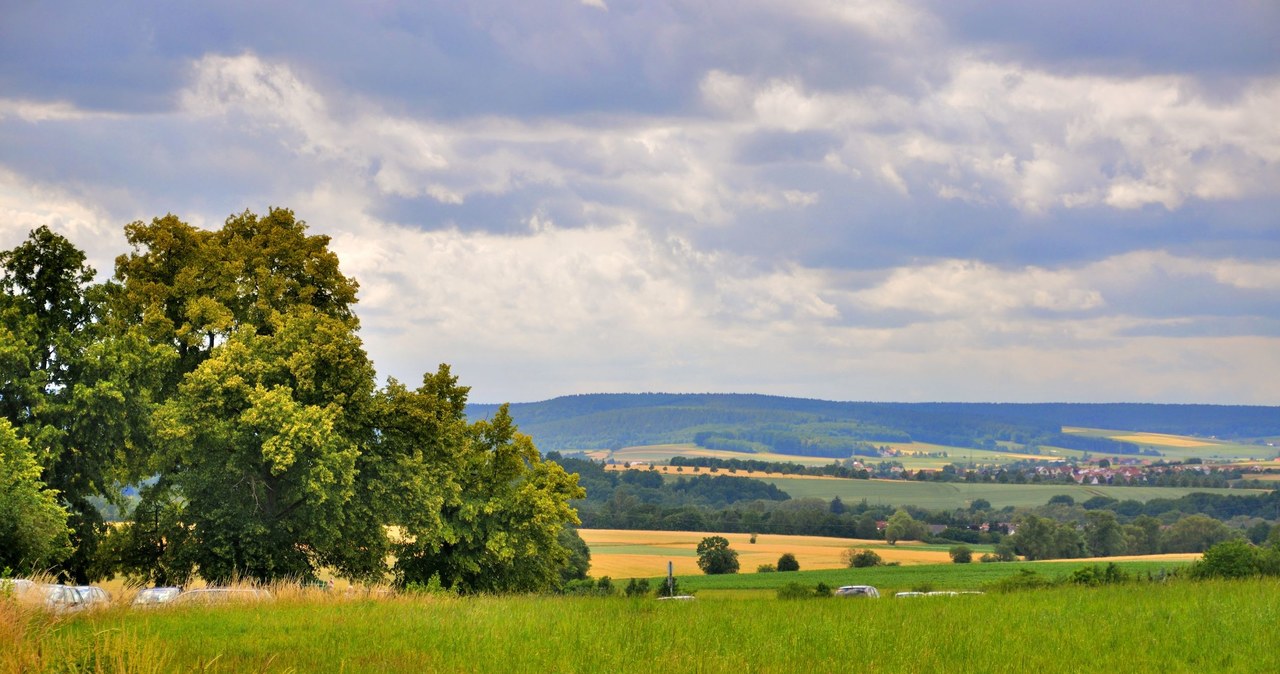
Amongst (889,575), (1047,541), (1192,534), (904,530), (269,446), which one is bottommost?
(889,575)

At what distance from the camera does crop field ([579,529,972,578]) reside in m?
104

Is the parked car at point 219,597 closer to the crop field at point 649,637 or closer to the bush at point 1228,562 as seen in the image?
the crop field at point 649,637

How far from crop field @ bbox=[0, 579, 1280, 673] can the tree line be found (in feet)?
67.3

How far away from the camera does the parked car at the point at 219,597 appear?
67.5 feet

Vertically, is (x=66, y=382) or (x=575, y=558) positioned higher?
(x=66, y=382)

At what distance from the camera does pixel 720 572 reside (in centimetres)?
10594

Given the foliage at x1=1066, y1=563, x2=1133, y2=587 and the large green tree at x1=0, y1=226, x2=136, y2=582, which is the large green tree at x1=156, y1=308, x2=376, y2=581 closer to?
the large green tree at x1=0, y1=226, x2=136, y2=582

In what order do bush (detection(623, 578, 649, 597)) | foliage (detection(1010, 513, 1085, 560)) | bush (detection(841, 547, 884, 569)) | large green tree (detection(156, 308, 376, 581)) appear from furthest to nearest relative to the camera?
foliage (detection(1010, 513, 1085, 560)) < bush (detection(841, 547, 884, 569)) < large green tree (detection(156, 308, 376, 581)) < bush (detection(623, 578, 649, 597))

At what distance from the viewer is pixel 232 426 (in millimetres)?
39375

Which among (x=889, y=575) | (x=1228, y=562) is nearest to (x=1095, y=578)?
(x=1228, y=562)

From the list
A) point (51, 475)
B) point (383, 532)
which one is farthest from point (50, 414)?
point (383, 532)

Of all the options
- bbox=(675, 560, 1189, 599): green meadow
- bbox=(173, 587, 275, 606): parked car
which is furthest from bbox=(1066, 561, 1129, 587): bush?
bbox=(675, 560, 1189, 599): green meadow

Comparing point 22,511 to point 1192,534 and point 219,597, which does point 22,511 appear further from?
point 1192,534

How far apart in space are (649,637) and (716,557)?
93435 millimetres
